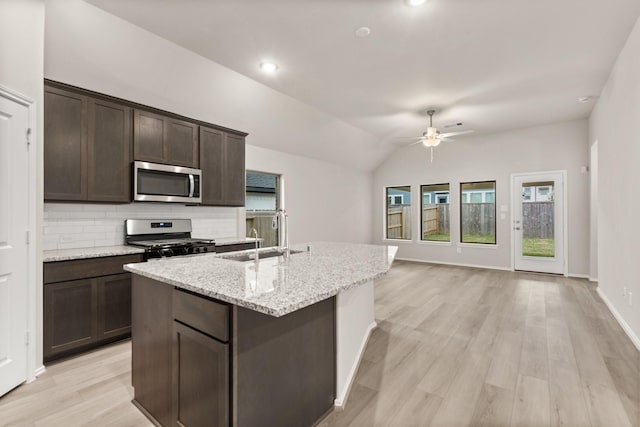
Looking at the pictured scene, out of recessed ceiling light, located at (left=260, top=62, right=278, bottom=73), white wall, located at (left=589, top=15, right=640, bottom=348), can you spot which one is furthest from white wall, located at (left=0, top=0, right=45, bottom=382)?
white wall, located at (left=589, top=15, right=640, bottom=348)

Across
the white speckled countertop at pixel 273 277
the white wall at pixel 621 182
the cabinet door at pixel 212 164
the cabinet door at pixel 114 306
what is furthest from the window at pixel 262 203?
the white wall at pixel 621 182

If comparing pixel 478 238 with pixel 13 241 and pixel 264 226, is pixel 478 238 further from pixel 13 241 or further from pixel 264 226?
pixel 13 241

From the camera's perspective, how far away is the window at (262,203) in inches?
201

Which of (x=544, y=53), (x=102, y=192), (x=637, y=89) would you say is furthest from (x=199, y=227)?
(x=637, y=89)

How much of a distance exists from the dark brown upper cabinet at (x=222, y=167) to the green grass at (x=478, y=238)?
508 centimetres

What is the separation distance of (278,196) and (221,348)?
4.33 m

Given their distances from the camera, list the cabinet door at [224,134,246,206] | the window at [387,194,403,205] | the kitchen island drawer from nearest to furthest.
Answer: the kitchen island drawer → the cabinet door at [224,134,246,206] → the window at [387,194,403,205]

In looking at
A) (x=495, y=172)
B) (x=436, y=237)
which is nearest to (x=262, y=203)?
(x=436, y=237)

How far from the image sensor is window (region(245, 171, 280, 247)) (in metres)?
5.10

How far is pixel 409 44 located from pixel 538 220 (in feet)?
16.0

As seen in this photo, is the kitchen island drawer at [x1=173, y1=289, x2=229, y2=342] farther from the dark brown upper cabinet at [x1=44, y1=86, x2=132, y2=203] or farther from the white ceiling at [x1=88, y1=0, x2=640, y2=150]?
the white ceiling at [x1=88, y1=0, x2=640, y2=150]

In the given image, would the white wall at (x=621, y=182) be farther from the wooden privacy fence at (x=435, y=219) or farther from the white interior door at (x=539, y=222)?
the wooden privacy fence at (x=435, y=219)

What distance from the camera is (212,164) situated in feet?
13.1

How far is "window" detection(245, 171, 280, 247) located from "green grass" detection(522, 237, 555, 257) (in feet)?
16.3
